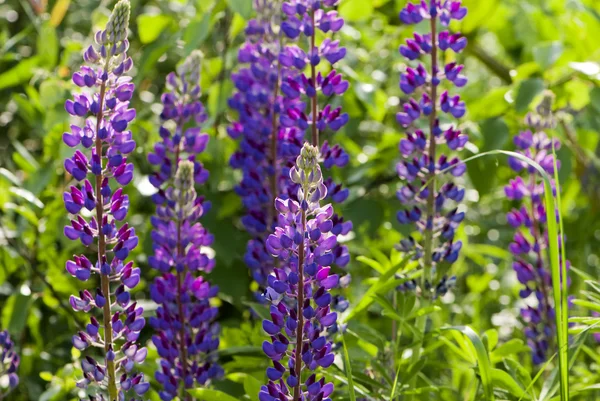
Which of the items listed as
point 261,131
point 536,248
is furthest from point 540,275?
point 261,131

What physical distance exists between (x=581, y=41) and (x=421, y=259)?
5.07 feet

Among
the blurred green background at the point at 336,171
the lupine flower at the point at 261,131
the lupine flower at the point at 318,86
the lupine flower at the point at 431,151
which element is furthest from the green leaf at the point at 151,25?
the lupine flower at the point at 431,151

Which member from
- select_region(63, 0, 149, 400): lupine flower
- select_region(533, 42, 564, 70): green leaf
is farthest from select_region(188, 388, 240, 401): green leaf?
select_region(533, 42, 564, 70): green leaf

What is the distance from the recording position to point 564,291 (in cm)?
245

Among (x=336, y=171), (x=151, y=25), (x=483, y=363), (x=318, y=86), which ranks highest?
(x=151, y=25)

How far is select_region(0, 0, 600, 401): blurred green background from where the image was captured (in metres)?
3.34

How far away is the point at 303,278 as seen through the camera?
212 centimetres

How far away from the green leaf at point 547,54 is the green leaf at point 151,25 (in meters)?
1.52

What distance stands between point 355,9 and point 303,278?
1.93 m

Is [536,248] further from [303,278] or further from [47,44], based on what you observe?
[47,44]

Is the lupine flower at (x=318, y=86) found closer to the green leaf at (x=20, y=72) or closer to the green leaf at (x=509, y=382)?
the green leaf at (x=509, y=382)

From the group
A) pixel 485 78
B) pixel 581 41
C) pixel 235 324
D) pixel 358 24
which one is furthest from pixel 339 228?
pixel 485 78

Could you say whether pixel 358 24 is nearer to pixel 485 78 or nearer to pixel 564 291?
pixel 485 78

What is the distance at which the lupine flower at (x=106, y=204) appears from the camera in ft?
7.45
